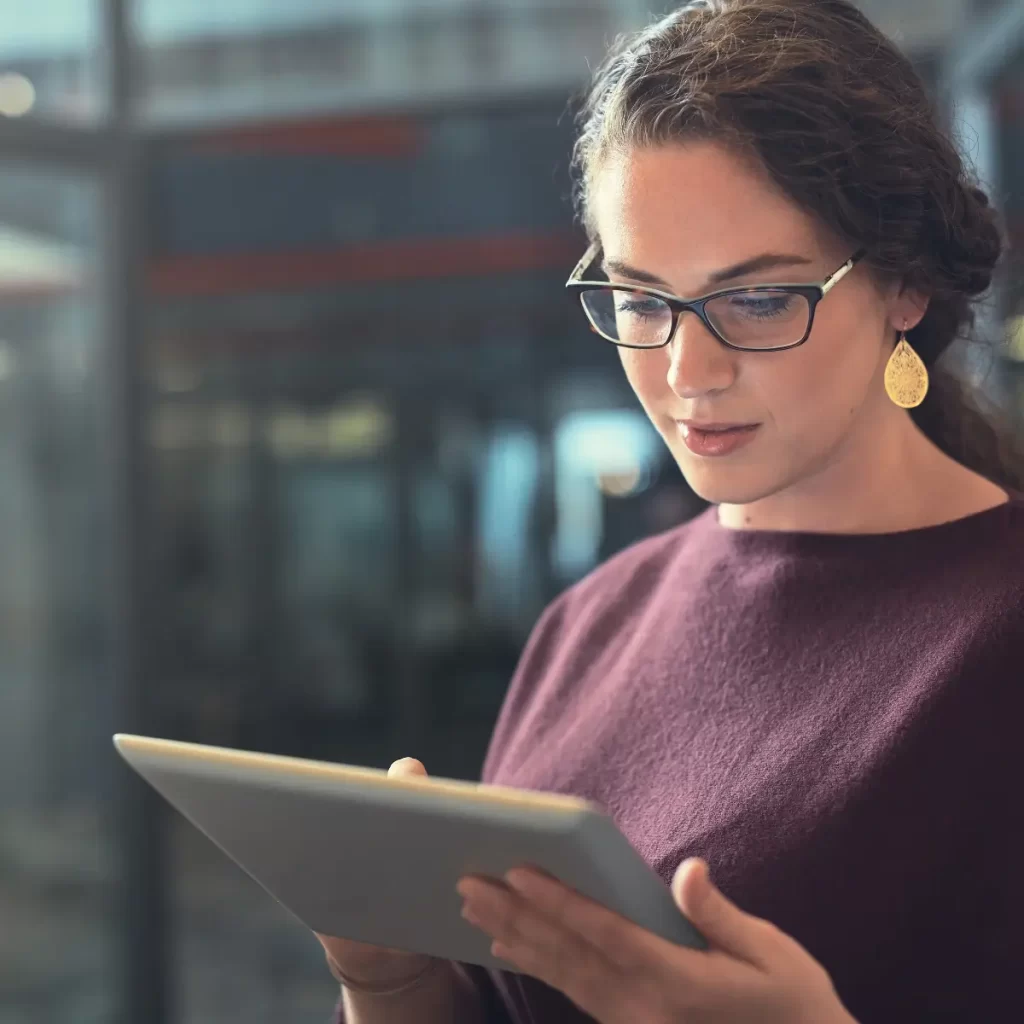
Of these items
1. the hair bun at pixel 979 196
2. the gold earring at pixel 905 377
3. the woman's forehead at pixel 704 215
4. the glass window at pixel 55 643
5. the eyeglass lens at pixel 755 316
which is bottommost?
the glass window at pixel 55 643

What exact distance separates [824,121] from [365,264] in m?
2.39

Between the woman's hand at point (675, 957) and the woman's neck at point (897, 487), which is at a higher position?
the woman's neck at point (897, 487)

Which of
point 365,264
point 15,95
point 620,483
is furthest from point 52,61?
point 620,483

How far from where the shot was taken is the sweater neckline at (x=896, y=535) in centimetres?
96

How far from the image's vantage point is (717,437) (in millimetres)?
932

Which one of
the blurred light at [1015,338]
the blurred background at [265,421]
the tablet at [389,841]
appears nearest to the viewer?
the tablet at [389,841]

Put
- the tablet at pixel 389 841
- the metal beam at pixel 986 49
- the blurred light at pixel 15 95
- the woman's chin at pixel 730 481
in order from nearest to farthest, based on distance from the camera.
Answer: the tablet at pixel 389 841 → the woman's chin at pixel 730 481 → the metal beam at pixel 986 49 → the blurred light at pixel 15 95

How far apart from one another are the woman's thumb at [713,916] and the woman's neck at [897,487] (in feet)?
1.39

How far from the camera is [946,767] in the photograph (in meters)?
0.86

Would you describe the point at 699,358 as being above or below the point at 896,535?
above

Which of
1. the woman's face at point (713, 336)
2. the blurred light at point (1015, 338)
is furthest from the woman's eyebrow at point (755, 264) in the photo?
the blurred light at point (1015, 338)

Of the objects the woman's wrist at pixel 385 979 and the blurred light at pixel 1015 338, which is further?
the blurred light at pixel 1015 338

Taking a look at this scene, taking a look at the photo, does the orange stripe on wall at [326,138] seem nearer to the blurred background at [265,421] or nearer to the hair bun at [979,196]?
the blurred background at [265,421]

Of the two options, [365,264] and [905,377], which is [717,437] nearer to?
[905,377]
